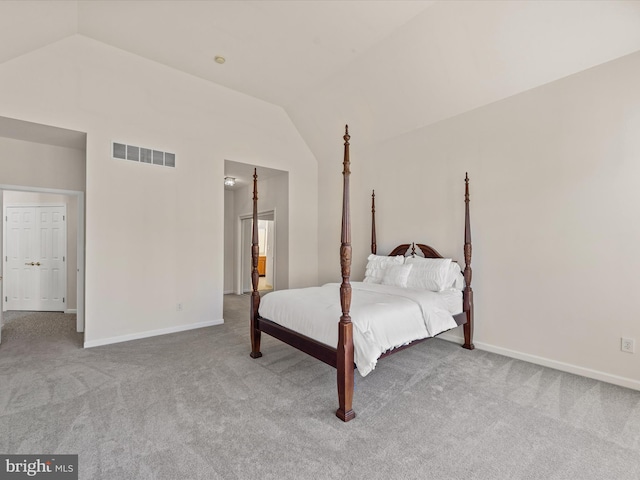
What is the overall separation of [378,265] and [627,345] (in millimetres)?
2602

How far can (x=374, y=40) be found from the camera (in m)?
3.55

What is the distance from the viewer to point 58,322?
15.8 ft

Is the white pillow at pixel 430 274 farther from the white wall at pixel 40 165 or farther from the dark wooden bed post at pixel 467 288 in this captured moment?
the white wall at pixel 40 165

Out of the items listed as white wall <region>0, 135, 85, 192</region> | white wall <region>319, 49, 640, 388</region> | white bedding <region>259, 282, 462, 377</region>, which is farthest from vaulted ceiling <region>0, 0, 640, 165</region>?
white bedding <region>259, 282, 462, 377</region>

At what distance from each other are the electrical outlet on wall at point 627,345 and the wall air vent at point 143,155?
18.1ft

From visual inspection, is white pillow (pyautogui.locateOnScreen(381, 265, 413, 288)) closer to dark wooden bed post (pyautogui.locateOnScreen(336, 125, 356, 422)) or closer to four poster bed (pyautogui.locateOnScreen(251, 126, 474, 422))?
four poster bed (pyautogui.locateOnScreen(251, 126, 474, 422))

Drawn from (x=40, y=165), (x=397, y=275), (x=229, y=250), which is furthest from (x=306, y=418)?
(x=229, y=250)

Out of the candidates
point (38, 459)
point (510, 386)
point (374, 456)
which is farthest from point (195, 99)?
point (510, 386)

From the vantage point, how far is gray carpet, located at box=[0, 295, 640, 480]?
1.75 m

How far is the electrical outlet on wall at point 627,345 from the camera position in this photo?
8.80 ft

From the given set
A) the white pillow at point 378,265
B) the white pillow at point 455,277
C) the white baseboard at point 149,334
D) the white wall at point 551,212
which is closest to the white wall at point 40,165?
the white baseboard at point 149,334

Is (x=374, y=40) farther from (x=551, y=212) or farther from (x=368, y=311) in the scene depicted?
(x=368, y=311)

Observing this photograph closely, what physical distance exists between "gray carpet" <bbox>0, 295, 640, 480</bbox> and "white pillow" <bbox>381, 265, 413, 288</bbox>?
939mm

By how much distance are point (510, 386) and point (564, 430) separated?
2.09 ft
